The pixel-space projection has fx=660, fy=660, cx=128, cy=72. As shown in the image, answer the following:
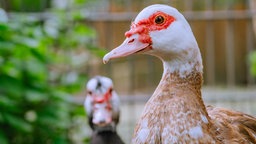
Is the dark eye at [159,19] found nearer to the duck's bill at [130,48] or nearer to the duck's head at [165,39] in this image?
the duck's head at [165,39]

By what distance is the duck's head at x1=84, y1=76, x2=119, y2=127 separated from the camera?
474 cm

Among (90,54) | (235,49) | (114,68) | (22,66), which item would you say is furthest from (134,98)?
(235,49)

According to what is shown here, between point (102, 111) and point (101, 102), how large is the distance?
0.08 metres

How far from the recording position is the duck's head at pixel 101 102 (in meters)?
4.74

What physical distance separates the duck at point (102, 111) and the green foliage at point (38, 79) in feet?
1.17

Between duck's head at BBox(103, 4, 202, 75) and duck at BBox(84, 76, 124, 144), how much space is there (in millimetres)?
1700

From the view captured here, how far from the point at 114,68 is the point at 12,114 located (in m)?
4.69

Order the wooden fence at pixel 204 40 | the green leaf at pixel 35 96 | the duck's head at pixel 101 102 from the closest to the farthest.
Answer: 1. the duck's head at pixel 101 102
2. the green leaf at pixel 35 96
3. the wooden fence at pixel 204 40

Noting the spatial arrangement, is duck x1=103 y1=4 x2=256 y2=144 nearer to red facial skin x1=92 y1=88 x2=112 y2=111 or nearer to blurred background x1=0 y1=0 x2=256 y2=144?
blurred background x1=0 y1=0 x2=256 y2=144

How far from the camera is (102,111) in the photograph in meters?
4.80

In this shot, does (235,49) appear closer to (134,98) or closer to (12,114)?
(134,98)

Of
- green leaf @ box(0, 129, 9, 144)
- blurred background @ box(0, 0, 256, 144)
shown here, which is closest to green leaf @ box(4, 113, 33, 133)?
blurred background @ box(0, 0, 256, 144)

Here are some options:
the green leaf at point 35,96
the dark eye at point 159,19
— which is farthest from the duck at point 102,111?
the dark eye at point 159,19

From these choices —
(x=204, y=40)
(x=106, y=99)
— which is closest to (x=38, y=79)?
(x=106, y=99)
